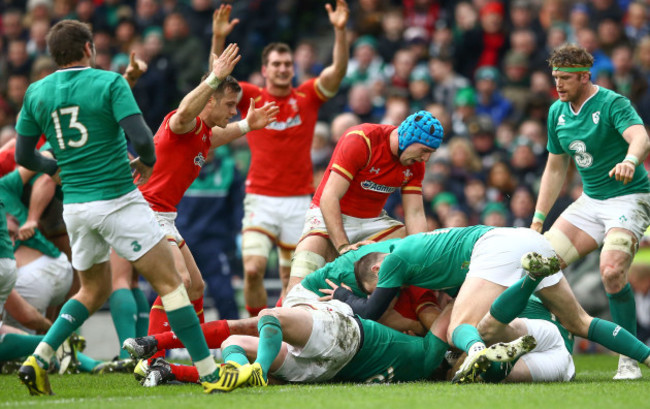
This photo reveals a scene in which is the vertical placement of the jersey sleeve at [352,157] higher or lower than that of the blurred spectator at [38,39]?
lower

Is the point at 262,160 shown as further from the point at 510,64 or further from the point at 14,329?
the point at 510,64

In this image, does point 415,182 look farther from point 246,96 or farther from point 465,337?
point 465,337

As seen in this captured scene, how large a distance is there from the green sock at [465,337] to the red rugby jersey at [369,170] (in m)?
2.01

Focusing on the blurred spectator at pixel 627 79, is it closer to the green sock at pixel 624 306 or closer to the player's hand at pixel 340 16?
the player's hand at pixel 340 16

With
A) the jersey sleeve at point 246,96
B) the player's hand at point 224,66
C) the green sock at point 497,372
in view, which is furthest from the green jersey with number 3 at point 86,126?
the jersey sleeve at point 246,96

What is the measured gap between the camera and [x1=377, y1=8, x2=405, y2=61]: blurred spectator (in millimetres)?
14867

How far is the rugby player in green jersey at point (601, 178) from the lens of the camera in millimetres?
8125

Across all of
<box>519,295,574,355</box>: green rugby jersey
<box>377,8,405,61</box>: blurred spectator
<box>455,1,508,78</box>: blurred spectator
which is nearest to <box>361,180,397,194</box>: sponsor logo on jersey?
<box>519,295,574,355</box>: green rugby jersey

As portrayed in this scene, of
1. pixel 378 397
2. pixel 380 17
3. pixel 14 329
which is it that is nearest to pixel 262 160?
pixel 14 329

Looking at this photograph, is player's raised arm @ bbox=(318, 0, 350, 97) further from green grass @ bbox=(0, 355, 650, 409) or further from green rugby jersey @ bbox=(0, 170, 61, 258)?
green grass @ bbox=(0, 355, 650, 409)

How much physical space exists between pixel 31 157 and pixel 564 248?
4.46 m

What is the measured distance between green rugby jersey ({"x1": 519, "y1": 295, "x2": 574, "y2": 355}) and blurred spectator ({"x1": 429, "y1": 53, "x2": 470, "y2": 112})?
21.7ft

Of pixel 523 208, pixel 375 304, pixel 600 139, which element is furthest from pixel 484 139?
pixel 375 304

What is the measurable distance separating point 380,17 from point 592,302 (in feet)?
20.0
